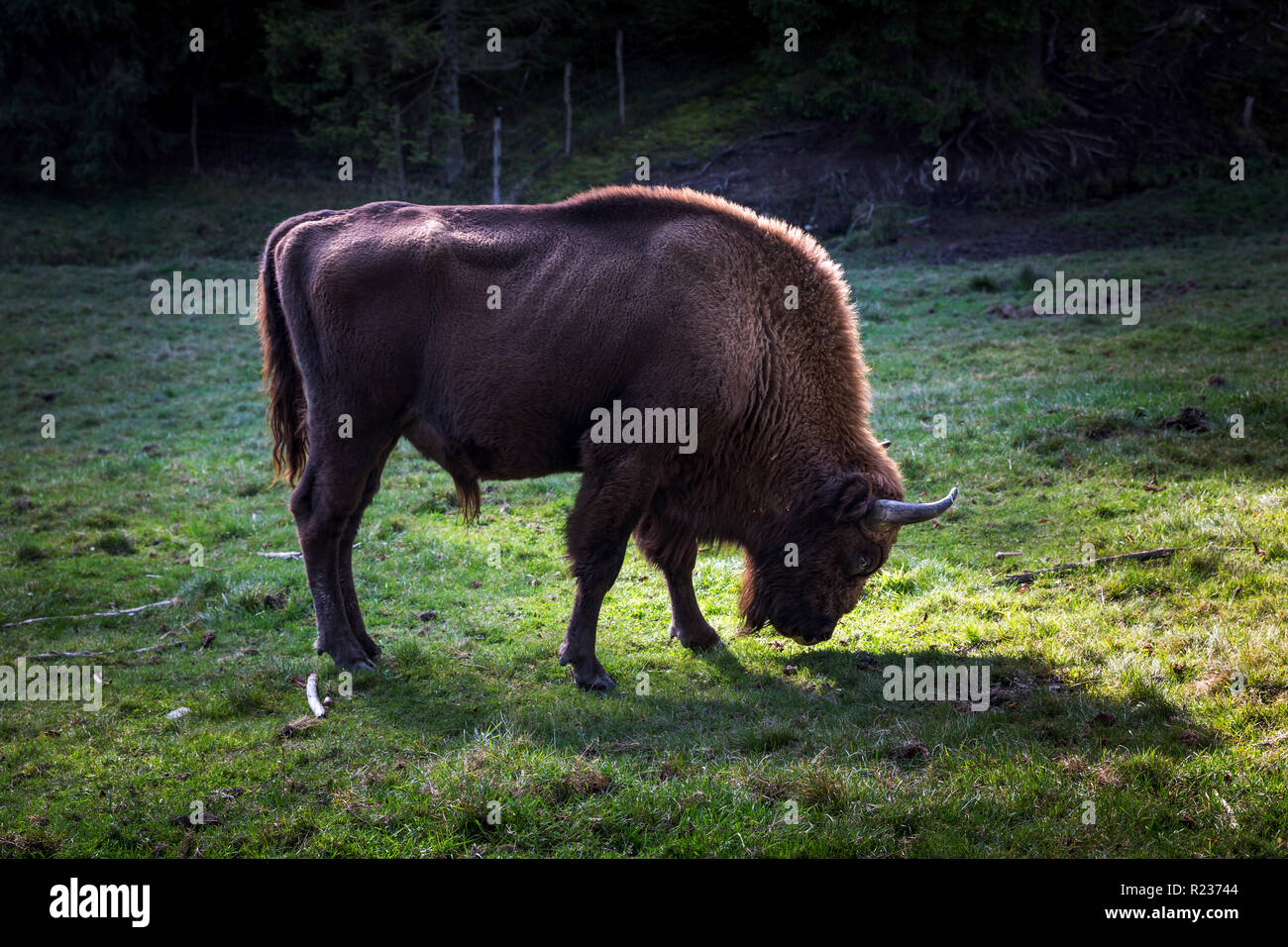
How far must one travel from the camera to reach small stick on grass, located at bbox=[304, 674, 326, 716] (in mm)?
5828

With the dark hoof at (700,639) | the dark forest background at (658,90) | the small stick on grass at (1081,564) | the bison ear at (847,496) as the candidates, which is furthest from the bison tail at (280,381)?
the dark forest background at (658,90)

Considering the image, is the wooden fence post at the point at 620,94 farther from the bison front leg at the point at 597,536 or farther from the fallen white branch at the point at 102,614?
the bison front leg at the point at 597,536

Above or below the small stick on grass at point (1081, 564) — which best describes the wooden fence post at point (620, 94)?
above

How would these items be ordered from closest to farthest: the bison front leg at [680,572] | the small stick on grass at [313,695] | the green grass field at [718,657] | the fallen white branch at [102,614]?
the green grass field at [718,657] → the small stick on grass at [313,695] → the bison front leg at [680,572] → the fallen white branch at [102,614]

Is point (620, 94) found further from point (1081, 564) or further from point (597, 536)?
point (597, 536)

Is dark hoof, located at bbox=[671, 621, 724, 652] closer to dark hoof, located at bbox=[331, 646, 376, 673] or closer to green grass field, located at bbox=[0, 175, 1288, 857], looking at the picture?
green grass field, located at bbox=[0, 175, 1288, 857]

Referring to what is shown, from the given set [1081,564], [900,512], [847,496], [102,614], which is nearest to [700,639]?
[847,496]

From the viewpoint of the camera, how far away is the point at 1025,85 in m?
24.9

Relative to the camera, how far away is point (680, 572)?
22.3ft

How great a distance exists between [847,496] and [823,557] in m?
0.44

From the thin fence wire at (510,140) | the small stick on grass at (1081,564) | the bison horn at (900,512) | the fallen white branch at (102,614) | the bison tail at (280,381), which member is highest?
the thin fence wire at (510,140)

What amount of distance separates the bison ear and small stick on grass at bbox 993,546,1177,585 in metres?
1.55

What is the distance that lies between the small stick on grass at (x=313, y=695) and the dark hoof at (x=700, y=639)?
7.81 ft

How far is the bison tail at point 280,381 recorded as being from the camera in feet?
23.0
